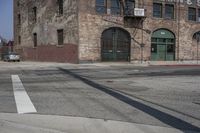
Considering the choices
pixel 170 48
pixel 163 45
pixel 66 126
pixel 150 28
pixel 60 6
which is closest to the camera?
pixel 66 126

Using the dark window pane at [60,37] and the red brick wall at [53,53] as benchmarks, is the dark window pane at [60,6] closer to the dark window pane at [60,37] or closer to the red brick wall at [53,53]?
the dark window pane at [60,37]

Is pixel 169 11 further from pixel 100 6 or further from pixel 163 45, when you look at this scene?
pixel 100 6

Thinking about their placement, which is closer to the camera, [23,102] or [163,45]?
[23,102]

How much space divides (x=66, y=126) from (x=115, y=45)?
103ft

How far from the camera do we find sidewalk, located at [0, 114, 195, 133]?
733 centimetres

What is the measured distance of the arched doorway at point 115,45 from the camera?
38.3 meters

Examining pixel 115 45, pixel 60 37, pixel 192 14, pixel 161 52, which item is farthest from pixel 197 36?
pixel 60 37

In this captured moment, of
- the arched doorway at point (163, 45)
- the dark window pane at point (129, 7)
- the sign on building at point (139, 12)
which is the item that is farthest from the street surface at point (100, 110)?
the arched doorway at point (163, 45)

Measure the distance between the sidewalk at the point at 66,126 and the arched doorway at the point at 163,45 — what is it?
111 feet

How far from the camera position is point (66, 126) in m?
7.69

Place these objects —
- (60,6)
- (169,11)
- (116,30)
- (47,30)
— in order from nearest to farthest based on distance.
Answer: (116,30), (60,6), (169,11), (47,30)

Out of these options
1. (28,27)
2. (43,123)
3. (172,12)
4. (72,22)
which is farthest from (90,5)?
(43,123)

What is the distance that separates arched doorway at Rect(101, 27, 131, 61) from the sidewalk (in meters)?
29.8

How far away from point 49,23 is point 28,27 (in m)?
8.24
